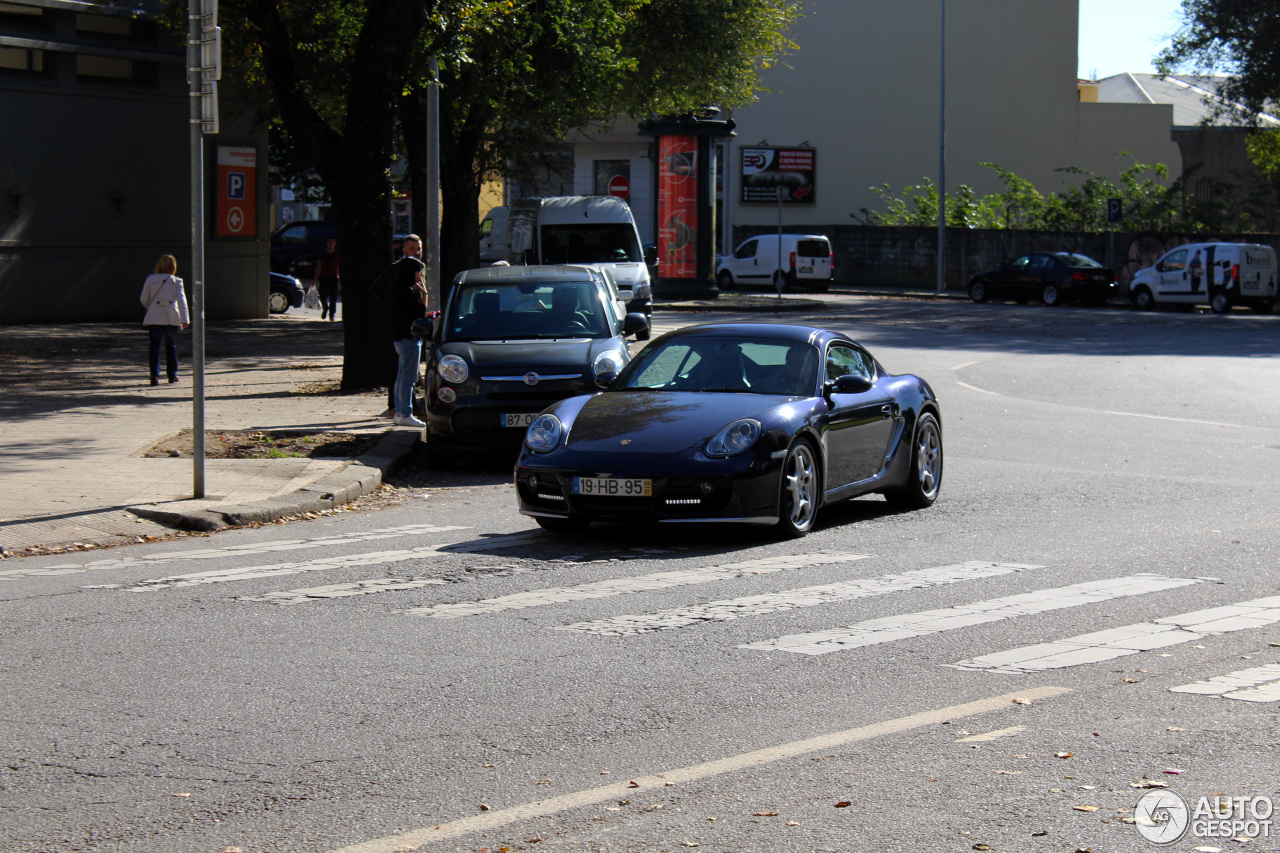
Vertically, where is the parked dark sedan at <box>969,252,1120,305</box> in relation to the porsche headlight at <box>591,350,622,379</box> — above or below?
above

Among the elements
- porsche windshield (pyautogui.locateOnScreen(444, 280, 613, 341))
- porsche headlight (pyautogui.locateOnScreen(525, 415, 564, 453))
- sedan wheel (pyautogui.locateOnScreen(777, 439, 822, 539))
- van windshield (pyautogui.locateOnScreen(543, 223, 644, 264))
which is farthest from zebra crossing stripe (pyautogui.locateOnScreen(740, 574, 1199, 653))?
van windshield (pyautogui.locateOnScreen(543, 223, 644, 264))

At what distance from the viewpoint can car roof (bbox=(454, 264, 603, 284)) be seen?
14602 mm

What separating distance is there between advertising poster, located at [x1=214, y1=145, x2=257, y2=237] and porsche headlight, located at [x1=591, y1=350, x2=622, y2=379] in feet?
62.7

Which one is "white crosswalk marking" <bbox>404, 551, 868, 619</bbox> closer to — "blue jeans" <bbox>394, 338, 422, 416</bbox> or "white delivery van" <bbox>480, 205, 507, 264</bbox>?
"blue jeans" <bbox>394, 338, 422, 416</bbox>

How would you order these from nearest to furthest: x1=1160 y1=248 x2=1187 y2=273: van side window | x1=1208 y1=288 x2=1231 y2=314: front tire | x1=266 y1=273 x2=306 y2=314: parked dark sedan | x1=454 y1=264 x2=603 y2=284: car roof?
1. x1=454 y1=264 x2=603 y2=284: car roof
2. x1=266 y1=273 x2=306 y2=314: parked dark sedan
3. x1=1208 y1=288 x2=1231 y2=314: front tire
4. x1=1160 y1=248 x2=1187 y2=273: van side window

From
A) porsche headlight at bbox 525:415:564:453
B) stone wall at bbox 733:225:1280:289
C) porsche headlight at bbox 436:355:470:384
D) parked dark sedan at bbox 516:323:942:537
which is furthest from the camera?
stone wall at bbox 733:225:1280:289

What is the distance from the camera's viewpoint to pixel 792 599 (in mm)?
7691

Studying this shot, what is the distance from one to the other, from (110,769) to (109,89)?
2581 centimetres

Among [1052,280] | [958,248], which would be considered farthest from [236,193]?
[958,248]

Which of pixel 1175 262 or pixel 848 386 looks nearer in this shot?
pixel 848 386

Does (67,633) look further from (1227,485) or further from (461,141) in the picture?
(461,141)

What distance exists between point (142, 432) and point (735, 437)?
7.55 meters

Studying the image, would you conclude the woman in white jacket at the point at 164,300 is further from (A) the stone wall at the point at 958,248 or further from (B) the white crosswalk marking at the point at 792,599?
(A) the stone wall at the point at 958,248

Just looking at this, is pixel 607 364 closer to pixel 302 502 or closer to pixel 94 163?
pixel 302 502
